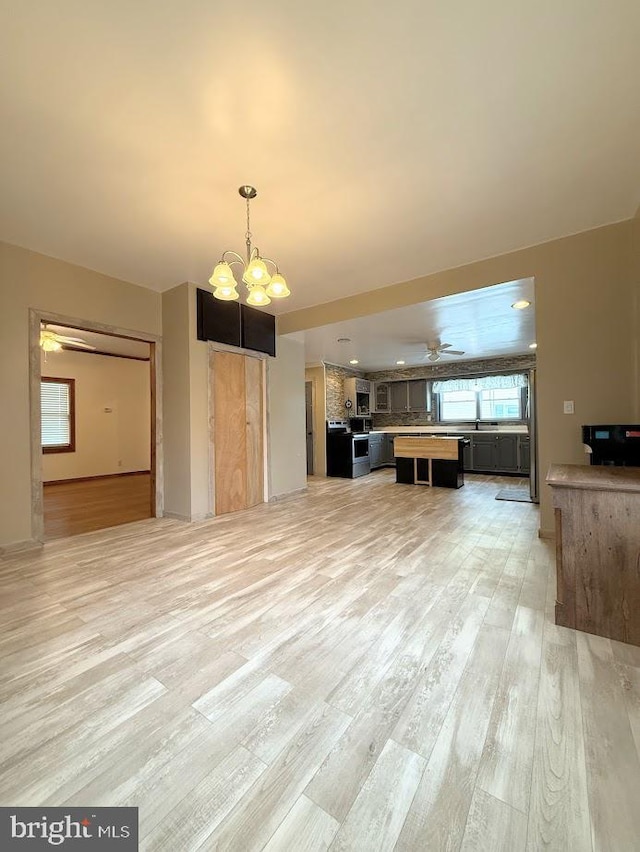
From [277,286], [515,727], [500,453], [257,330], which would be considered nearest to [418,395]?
[500,453]

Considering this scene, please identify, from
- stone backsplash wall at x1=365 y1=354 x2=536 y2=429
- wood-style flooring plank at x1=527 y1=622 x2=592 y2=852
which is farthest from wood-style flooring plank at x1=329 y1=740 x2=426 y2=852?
stone backsplash wall at x1=365 y1=354 x2=536 y2=429

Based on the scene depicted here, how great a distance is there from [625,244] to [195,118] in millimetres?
3456

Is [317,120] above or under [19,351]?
above

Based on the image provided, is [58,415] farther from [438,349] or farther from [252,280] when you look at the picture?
[438,349]

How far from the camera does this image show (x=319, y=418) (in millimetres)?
7449

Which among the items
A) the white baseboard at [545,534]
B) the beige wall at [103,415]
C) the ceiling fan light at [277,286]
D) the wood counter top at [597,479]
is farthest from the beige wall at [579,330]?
the beige wall at [103,415]

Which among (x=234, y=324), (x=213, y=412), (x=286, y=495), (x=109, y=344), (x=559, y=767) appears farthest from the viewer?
(x=109, y=344)

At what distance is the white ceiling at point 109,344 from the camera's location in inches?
229

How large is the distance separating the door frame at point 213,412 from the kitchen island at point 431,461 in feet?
8.50

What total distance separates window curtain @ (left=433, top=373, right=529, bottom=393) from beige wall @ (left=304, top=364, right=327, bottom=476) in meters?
2.87

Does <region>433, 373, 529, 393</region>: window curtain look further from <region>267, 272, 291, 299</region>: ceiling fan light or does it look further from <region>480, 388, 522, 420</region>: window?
<region>267, 272, 291, 299</region>: ceiling fan light

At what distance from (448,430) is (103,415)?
25.1ft

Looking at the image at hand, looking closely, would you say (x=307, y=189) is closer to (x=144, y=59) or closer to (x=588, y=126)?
(x=144, y=59)

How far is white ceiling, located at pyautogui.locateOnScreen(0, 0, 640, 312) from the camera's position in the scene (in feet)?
4.68
